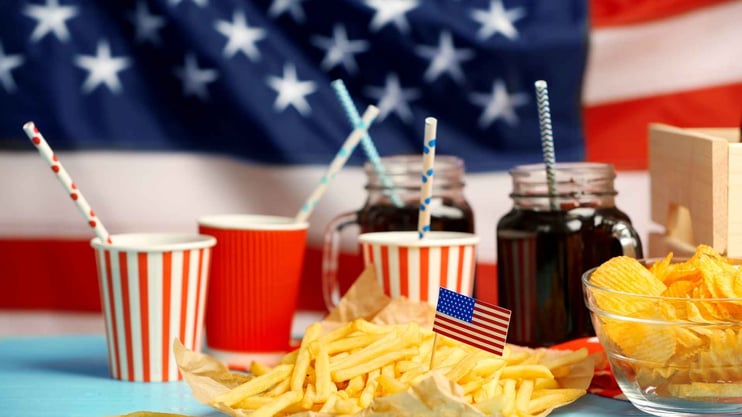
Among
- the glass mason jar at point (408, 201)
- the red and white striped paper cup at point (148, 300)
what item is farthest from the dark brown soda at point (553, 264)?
the red and white striped paper cup at point (148, 300)

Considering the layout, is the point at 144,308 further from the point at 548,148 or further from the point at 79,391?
Result: the point at 548,148

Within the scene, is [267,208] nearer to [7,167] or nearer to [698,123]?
[7,167]

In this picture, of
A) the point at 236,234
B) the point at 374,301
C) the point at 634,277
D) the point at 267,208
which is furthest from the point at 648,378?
the point at 267,208

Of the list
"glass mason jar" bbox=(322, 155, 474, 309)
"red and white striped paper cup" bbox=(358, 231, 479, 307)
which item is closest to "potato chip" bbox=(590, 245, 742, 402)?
"red and white striped paper cup" bbox=(358, 231, 479, 307)

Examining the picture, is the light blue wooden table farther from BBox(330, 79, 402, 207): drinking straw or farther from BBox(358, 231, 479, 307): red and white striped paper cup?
BBox(330, 79, 402, 207): drinking straw

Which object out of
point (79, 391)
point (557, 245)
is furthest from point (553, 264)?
point (79, 391)

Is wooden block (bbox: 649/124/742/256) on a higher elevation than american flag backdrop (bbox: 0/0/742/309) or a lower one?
lower
